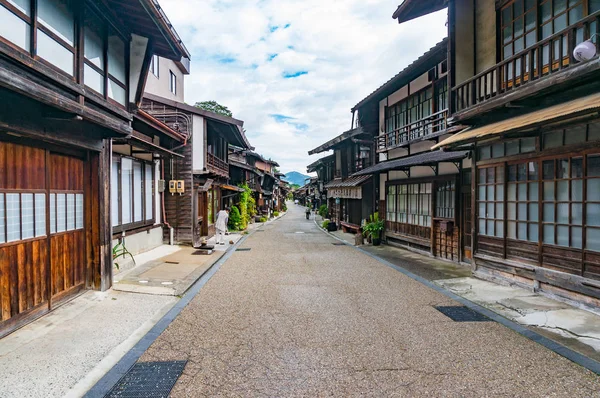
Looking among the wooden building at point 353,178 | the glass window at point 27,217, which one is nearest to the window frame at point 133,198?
A: the glass window at point 27,217

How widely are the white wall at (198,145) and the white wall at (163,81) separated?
816 cm

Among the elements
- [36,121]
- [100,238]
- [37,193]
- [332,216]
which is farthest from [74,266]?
[332,216]

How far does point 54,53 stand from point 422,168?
1252 centimetres

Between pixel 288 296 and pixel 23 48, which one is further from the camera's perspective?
pixel 288 296

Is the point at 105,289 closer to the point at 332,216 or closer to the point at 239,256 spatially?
the point at 239,256

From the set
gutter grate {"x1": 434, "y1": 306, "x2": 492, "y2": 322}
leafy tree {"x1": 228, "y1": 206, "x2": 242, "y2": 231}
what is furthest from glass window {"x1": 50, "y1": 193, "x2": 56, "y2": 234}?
leafy tree {"x1": 228, "y1": 206, "x2": 242, "y2": 231}

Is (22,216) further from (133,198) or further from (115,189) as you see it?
(133,198)

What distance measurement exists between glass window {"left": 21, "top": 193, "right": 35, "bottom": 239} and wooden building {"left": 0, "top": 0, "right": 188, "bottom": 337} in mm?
17

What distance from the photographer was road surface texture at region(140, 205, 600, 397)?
13.2 ft

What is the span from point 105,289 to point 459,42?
37.7 feet

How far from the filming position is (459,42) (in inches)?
400

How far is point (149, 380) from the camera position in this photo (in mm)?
4184

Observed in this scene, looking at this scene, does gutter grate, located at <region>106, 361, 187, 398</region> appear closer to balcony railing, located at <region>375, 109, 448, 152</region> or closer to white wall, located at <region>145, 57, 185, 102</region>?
balcony railing, located at <region>375, 109, 448, 152</region>

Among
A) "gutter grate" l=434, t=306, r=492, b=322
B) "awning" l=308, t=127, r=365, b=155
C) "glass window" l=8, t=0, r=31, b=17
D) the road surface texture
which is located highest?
"awning" l=308, t=127, r=365, b=155
